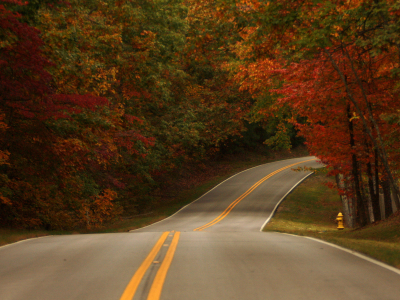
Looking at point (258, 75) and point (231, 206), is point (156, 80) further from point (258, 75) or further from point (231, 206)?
point (231, 206)

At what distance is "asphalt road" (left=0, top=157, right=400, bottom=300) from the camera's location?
553cm

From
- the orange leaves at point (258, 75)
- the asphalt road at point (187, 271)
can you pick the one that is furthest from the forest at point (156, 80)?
the asphalt road at point (187, 271)

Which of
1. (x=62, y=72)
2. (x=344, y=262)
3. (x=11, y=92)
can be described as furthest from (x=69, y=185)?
(x=344, y=262)

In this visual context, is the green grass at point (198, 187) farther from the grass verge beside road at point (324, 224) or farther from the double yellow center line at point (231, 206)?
the grass verge beside road at point (324, 224)

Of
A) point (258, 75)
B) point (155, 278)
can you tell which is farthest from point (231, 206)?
point (155, 278)

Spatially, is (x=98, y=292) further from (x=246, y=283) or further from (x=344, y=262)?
(x=344, y=262)

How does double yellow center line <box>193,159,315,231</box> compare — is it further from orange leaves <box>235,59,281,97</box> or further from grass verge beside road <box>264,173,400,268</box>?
orange leaves <box>235,59,281,97</box>

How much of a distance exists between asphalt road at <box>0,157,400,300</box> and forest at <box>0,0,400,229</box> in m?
4.17

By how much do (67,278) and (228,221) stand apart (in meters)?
19.8

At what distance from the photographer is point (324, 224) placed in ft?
89.5

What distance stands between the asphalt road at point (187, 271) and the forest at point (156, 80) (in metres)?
4.17

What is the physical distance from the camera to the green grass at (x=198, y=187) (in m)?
25.1

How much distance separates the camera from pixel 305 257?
819 centimetres

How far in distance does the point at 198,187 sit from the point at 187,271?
33853 millimetres
